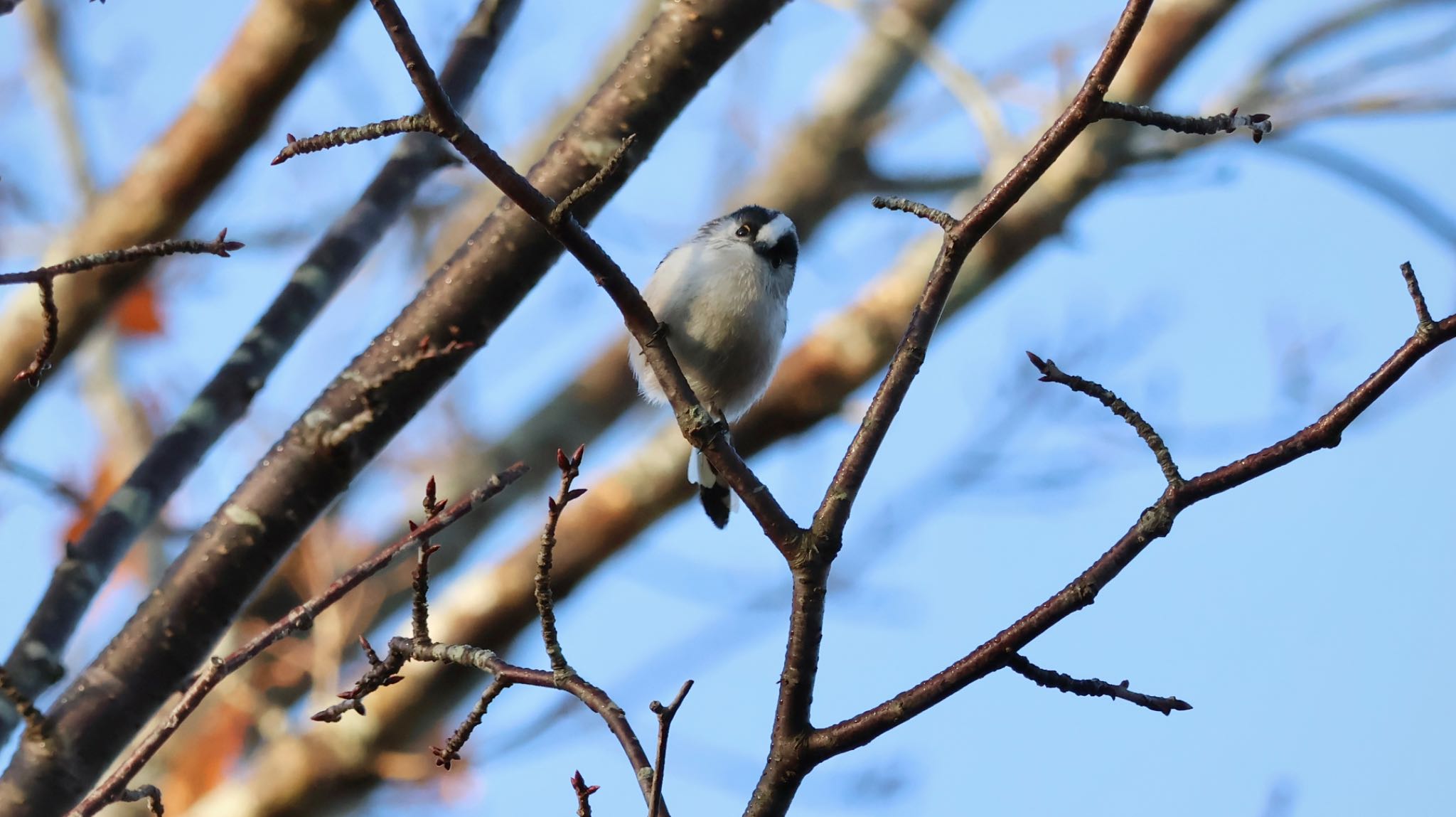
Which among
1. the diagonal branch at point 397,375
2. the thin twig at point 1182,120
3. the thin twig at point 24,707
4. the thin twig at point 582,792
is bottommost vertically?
the thin twig at point 582,792

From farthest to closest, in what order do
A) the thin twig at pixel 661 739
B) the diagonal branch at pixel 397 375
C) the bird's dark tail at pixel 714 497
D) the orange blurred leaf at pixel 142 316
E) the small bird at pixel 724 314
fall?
1. the orange blurred leaf at pixel 142 316
2. the bird's dark tail at pixel 714 497
3. the small bird at pixel 724 314
4. the diagonal branch at pixel 397 375
5. the thin twig at pixel 661 739

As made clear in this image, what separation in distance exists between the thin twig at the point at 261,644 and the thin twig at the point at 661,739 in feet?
1.28

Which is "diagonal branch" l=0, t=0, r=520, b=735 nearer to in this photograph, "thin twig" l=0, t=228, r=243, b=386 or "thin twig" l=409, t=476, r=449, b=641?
"thin twig" l=0, t=228, r=243, b=386

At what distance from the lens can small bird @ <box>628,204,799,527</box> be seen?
317cm

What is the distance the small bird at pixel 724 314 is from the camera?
3168mm

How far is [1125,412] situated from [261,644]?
3.99 ft

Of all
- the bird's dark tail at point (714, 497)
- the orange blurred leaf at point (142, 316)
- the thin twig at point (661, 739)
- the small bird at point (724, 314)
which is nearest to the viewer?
the thin twig at point (661, 739)

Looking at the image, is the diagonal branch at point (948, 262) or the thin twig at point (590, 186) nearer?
the thin twig at point (590, 186)

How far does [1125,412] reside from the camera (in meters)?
1.70

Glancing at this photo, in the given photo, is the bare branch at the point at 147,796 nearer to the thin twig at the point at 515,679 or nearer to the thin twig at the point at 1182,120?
the thin twig at the point at 515,679

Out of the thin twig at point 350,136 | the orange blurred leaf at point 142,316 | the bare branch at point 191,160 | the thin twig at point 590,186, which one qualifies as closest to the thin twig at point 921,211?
the thin twig at point 590,186

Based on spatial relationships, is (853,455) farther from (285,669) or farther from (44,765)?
(285,669)

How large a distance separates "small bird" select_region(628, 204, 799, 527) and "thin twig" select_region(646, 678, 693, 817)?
55.0 inches

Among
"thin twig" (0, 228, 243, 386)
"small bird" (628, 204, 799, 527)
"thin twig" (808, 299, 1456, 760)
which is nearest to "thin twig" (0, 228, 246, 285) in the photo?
"thin twig" (0, 228, 243, 386)
